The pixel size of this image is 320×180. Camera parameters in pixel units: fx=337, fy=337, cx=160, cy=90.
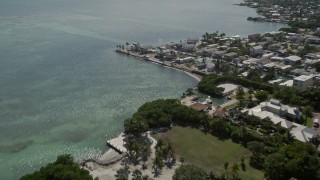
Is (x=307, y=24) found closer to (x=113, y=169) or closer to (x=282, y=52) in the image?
(x=282, y=52)

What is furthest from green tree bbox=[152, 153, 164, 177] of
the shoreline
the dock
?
the shoreline

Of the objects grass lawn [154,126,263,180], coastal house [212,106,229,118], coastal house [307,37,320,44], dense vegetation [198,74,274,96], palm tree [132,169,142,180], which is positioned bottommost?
grass lawn [154,126,263,180]

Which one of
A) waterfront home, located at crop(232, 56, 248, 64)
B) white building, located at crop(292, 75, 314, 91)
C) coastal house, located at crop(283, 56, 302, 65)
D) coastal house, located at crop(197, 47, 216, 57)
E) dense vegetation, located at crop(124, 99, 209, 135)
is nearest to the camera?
dense vegetation, located at crop(124, 99, 209, 135)

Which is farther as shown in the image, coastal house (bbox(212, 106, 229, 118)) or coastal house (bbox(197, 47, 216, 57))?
coastal house (bbox(197, 47, 216, 57))

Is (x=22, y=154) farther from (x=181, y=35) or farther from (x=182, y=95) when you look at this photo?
(x=181, y=35)

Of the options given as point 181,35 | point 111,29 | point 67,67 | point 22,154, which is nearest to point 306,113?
point 22,154

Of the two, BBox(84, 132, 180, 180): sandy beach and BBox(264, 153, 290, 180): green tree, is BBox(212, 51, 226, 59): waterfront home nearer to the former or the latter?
BBox(84, 132, 180, 180): sandy beach

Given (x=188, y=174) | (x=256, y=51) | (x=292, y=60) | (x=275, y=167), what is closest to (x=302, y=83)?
→ (x=292, y=60)
